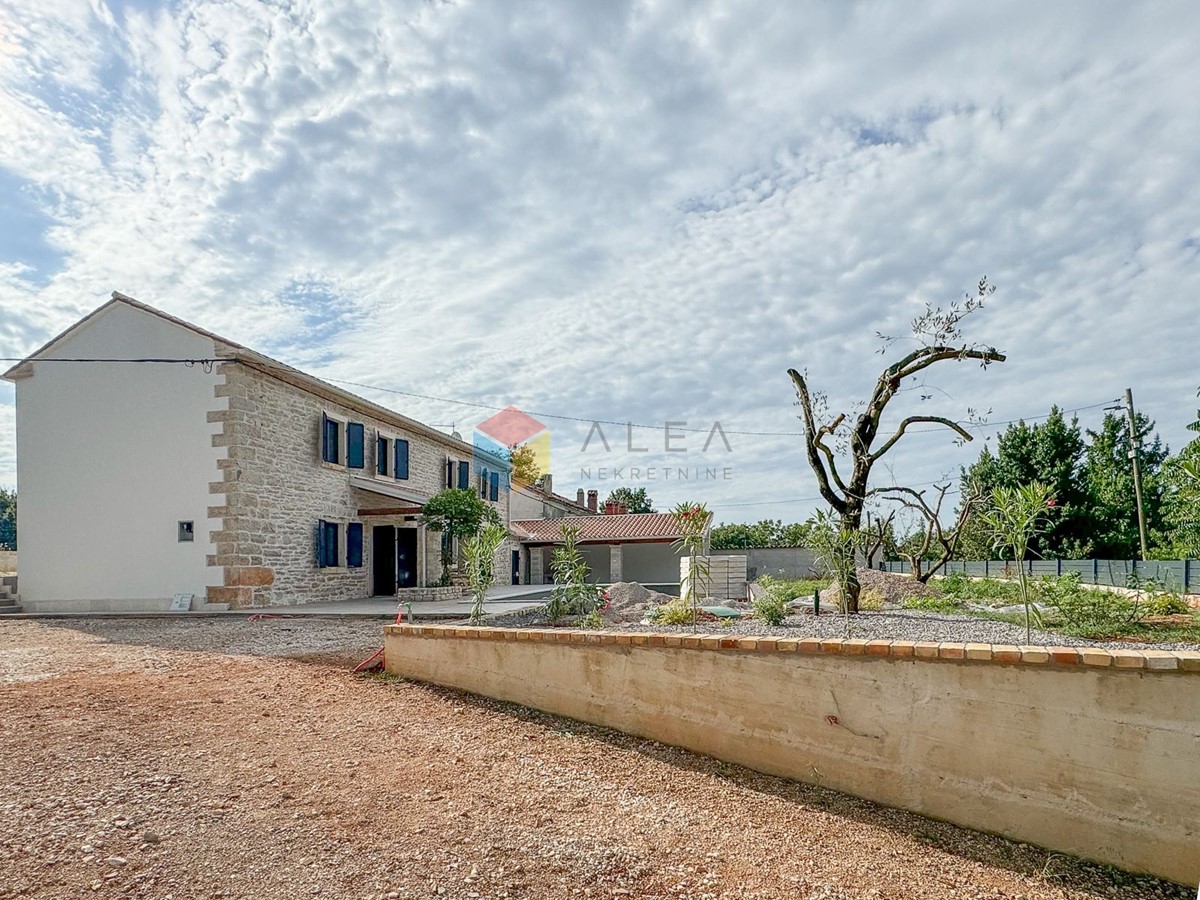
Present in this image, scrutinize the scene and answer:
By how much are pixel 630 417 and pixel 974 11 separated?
14904mm

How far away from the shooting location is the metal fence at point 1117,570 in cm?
1299

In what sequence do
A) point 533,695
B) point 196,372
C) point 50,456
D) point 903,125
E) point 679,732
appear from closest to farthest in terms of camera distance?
point 679,732 → point 533,695 → point 903,125 → point 196,372 → point 50,456

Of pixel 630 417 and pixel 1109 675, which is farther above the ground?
pixel 630 417

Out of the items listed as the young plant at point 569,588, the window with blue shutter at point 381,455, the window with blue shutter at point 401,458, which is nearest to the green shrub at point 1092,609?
the young plant at point 569,588

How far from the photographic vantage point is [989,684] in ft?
12.7

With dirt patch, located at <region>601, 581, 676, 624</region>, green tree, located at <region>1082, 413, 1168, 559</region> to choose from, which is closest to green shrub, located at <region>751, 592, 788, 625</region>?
dirt patch, located at <region>601, 581, 676, 624</region>

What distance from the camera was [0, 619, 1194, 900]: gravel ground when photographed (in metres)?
3.04

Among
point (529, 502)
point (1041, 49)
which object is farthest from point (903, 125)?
point (529, 502)

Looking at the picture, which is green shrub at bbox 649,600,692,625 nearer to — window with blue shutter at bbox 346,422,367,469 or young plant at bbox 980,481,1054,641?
young plant at bbox 980,481,1054,641

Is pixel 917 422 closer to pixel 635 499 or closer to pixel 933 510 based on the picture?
pixel 933 510

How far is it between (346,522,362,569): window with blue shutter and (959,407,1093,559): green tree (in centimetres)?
1929

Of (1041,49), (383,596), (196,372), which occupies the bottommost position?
(383,596)

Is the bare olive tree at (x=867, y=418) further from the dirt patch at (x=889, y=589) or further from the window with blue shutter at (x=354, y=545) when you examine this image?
the window with blue shutter at (x=354, y=545)

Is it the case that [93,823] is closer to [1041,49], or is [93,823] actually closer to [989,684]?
[989,684]
